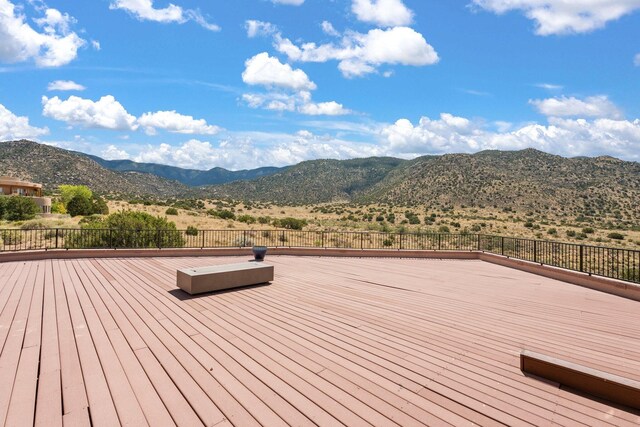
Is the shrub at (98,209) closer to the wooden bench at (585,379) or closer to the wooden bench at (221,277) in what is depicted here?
the wooden bench at (221,277)

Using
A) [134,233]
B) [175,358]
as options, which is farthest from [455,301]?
[134,233]

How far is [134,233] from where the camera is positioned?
17.2m

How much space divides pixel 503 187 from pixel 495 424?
222ft

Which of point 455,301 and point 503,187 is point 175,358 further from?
point 503,187

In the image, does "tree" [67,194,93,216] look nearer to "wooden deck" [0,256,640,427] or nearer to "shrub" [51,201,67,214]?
"shrub" [51,201,67,214]

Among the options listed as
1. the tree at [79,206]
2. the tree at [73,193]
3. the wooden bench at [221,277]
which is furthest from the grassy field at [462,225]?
the wooden bench at [221,277]

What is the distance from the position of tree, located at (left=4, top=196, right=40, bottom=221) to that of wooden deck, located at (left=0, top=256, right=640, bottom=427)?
33608 mm

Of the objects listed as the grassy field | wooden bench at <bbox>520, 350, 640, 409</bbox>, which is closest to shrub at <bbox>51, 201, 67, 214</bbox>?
the grassy field

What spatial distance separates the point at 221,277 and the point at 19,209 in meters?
38.5

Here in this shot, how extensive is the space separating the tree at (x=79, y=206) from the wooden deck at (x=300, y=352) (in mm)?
37824

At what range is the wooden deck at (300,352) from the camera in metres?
3.31

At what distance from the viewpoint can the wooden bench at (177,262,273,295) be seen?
7.57 m

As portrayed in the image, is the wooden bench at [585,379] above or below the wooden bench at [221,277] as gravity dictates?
below

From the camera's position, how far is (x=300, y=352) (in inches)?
182
